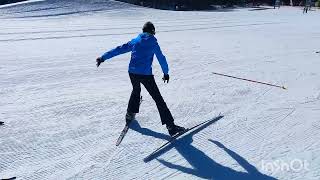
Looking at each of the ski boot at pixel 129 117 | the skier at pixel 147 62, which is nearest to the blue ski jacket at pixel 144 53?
the skier at pixel 147 62

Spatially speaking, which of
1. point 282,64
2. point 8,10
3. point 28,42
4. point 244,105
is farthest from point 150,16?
point 244,105

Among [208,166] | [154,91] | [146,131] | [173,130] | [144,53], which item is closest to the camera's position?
[208,166]

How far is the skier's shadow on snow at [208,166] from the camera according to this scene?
16.3 feet

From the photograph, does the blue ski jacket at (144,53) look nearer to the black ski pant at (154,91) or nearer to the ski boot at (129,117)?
the black ski pant at (154,91)

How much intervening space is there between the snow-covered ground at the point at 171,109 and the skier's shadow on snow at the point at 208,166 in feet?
0.04

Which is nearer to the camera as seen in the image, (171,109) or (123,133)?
(123,133)

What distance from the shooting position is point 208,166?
5.21 meters

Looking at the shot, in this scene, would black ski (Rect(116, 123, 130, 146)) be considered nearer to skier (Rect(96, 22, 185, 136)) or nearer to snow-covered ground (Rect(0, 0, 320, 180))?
snow-covered ground (Rect(0, 0, 320, 180))

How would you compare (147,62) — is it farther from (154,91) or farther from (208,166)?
(208,166)

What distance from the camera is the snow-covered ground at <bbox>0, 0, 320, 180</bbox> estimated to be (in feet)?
16.9

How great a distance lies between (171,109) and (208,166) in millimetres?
2321

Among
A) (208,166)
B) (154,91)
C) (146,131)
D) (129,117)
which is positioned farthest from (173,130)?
(208,166)

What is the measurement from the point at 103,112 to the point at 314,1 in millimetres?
46350

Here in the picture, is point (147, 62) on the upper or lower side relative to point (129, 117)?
upper
